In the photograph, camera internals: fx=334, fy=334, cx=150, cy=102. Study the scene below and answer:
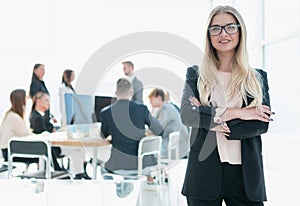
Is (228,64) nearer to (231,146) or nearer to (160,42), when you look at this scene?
(231,146)

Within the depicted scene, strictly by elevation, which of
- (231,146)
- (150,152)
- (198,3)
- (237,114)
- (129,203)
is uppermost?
(198,3)

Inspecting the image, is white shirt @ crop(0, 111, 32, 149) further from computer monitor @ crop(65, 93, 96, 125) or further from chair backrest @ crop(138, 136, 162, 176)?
chair backrest @ crop(138, 136, 162, 176)

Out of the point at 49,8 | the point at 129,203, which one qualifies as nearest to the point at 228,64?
the point at 129,203

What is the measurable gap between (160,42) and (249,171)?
8.69 feet

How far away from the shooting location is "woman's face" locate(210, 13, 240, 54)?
1.22 meters

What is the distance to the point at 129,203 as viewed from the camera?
1.94 metres

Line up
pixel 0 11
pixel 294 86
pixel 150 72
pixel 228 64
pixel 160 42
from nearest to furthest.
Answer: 1. pixel 228 64
2. pixel 294 86
3. pixel 150 72
4. pixel 160 42
5. pixel 0 11

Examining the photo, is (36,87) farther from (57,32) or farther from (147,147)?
(147,147)

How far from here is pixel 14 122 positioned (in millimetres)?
2936

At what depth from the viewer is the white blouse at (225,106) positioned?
1188 mm

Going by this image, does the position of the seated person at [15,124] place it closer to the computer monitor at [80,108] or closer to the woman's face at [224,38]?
the computer monitor at [80,108]

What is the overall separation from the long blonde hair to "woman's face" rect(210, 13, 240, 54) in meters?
0.01

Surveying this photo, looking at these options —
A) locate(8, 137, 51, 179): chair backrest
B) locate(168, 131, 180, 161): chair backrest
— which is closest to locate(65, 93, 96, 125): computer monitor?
locate(8, 137, 51, 179): chair backrest

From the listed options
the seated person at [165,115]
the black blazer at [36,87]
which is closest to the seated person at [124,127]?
the seated person at [165,115]
